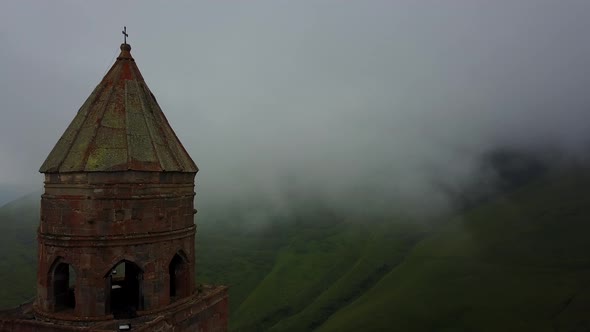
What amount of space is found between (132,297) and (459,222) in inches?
4095

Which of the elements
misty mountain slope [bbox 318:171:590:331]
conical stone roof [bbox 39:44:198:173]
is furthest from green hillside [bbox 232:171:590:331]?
conical stone roof [bbox 39:44:198:173]

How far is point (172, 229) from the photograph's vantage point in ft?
40.8

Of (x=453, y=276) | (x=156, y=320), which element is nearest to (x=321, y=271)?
(x=453, y=276)

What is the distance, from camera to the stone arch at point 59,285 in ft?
39.0

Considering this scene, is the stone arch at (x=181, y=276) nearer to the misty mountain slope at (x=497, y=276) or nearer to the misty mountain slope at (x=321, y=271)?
the misty mountain slope at (x=497, y=276)

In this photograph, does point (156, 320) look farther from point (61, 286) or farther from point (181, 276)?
point (61, 286)

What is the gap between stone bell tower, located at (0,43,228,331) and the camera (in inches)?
448

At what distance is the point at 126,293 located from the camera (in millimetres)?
15055

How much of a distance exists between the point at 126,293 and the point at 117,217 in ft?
15.5

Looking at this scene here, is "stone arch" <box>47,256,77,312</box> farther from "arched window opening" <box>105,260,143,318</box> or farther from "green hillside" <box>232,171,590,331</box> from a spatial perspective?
"green hillside" <box>232,171,590,331</box>

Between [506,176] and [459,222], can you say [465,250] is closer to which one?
[459,222]

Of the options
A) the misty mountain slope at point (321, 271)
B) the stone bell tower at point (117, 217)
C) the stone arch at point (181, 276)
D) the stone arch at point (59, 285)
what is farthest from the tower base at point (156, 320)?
the misty mountain slope at point (321, 271)

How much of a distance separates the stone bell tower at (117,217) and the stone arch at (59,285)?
27mm

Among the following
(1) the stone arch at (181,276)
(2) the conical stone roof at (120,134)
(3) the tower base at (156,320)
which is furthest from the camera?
(1) the stone arch at (181,276)
